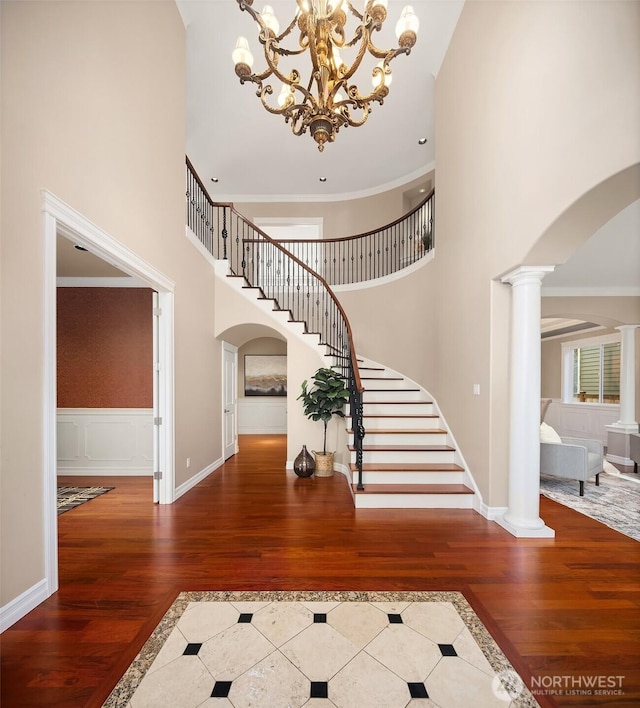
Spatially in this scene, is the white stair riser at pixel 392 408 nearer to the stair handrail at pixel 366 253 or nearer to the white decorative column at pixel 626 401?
the stair handrail at pixel 366 253

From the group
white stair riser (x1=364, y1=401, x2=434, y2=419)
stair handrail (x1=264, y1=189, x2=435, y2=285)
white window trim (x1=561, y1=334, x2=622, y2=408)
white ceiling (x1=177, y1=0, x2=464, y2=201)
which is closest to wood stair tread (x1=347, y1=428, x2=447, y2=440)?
white stair riser (x1=364, y1=401, x2=434, y2=419)

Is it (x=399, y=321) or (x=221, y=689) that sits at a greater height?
(x=399, y=321)

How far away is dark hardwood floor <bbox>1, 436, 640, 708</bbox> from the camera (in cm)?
183

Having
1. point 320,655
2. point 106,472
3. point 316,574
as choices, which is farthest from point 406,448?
point 106,472

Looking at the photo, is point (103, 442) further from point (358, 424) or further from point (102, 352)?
point (358, 424)

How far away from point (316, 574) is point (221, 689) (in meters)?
1.05

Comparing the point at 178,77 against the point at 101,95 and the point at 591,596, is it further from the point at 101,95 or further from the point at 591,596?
the point at 591,596

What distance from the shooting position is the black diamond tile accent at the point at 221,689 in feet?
5.44

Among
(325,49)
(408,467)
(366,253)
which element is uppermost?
(325,49)

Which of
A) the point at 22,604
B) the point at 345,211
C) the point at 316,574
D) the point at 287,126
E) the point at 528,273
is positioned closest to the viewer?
the point at 22,604

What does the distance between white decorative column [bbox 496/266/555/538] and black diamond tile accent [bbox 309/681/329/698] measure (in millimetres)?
2377

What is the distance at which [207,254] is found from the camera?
5.46 m

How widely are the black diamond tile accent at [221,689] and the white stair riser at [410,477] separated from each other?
2.65 m

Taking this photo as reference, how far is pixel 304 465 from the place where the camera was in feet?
17.0
